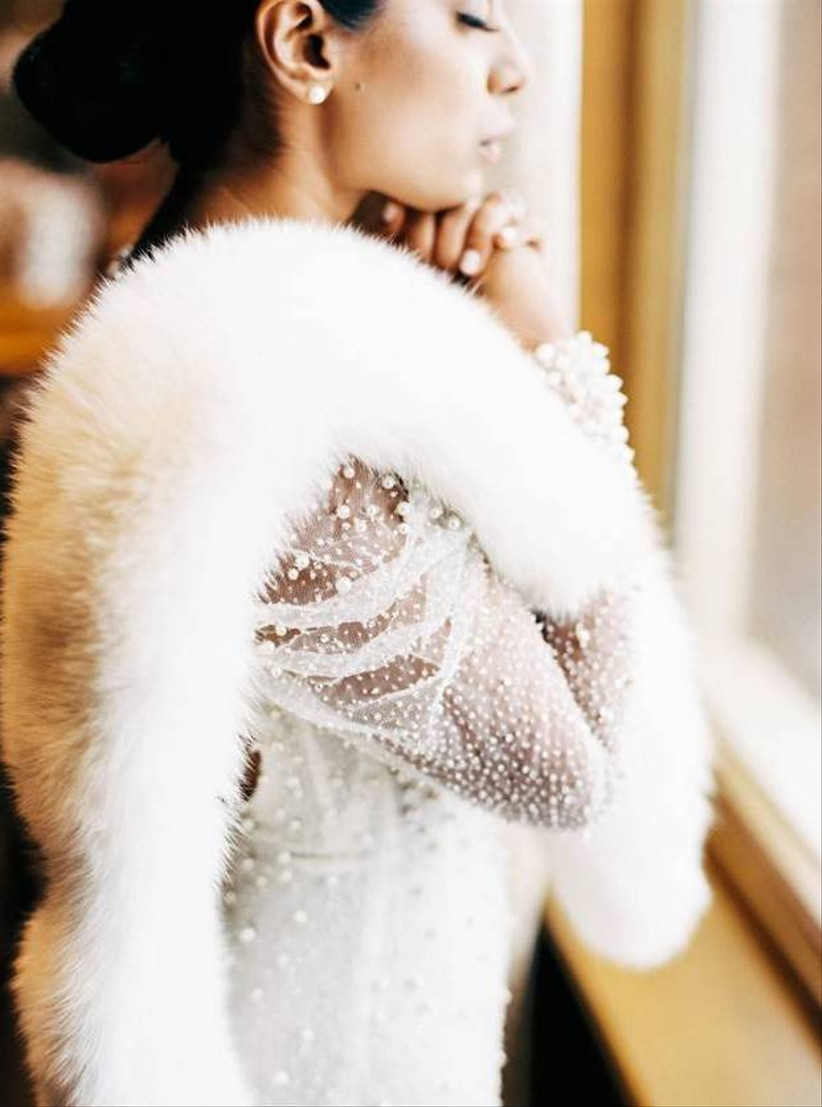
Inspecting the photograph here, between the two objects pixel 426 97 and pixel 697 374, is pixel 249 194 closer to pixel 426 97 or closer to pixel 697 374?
pixel 426 97

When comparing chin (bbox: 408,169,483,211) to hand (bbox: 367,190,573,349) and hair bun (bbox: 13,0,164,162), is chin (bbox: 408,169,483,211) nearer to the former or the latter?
hand (bbox: 367,190,573,349)

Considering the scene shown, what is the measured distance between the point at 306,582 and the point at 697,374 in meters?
0.62

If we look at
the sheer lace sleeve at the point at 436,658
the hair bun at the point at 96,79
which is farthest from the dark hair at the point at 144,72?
the sheer lace sleeve at the point at 436,658

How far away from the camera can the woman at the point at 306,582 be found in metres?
0.49

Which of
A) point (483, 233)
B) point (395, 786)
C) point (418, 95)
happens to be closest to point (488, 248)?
point (483, 233)

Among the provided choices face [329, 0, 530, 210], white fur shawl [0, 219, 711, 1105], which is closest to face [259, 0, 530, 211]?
face [329, 0, 530, 210]

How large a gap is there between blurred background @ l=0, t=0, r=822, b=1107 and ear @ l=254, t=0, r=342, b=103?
120 mm

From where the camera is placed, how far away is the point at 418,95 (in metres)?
0.60

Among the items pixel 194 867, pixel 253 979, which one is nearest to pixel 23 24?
pixel 194 867

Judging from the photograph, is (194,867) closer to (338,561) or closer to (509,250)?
(338,561)

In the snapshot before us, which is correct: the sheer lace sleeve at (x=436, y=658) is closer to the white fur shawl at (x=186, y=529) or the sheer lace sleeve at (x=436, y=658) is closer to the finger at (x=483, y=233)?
the white fur shawl at (x=186, y=529)

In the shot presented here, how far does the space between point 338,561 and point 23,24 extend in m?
0.40

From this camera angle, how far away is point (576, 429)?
1.88 ft

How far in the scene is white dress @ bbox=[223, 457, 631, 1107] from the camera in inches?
20.7
